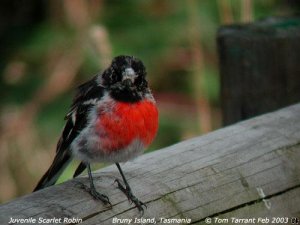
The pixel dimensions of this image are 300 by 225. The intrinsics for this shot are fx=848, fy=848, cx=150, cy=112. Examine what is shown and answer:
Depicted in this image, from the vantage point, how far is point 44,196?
103 inches

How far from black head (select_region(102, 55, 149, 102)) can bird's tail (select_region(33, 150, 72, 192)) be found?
34 centimetres

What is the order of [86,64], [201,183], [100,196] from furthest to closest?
[86,64], [201,183], [100,196]

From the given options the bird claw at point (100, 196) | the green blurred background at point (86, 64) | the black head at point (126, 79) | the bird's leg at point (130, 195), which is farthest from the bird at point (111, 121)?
the green blurred background at point (86, 64)

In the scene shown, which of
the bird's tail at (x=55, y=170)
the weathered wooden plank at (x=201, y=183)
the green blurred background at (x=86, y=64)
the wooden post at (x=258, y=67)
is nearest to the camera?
the weathered wooden plank at (x=201, y=183)

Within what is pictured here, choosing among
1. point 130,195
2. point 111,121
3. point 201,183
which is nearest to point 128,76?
point 111,121

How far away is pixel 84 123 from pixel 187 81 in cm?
307

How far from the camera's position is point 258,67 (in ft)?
13.0

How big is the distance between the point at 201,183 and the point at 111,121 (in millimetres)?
727

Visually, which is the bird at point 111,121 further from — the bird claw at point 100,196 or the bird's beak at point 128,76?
the bird claw at point 100,196

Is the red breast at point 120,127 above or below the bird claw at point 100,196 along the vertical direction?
below

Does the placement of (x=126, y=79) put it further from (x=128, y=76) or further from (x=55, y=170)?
(x=55, y=170)

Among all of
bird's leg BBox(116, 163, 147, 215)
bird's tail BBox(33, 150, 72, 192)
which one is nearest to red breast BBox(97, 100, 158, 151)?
bird's tail BBox(33, 150, 72, 192)

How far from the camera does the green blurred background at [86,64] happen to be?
5.98 m

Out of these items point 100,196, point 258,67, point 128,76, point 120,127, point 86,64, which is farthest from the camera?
point 86,64
